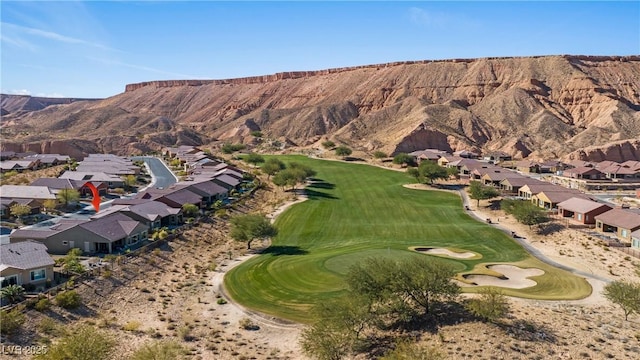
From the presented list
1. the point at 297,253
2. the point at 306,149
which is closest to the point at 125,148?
the point at 306,149

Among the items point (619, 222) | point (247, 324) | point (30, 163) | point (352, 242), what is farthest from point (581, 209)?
point (30, 163)

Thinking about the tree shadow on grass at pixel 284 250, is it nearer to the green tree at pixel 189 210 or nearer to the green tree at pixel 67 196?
the green tree at pixel 189 210

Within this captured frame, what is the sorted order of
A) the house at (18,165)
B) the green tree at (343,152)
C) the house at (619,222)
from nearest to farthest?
the house at (619,222) < the house at (18,165) < the green tree at (343,152)

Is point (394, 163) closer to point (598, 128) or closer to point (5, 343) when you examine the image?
point (598, 128)

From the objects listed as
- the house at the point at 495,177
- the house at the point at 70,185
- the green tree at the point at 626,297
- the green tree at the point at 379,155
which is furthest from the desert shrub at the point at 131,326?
the green tree at the point at 379,155

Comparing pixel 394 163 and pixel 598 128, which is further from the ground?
pixel 598 128

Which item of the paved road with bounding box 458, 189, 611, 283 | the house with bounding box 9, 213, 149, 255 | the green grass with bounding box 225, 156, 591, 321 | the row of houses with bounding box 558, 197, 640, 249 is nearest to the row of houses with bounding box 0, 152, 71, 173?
the green grass with bounding box 225, 156, 591, 321

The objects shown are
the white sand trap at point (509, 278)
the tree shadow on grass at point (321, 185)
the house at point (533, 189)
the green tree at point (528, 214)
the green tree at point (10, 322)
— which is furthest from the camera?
the tree shadow on grass at point (321, 185)
